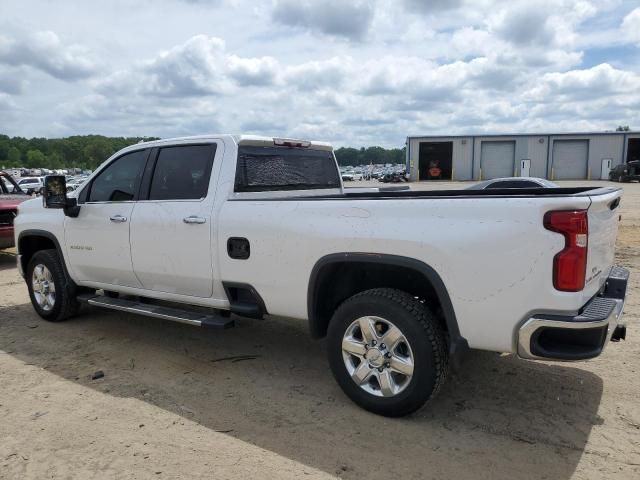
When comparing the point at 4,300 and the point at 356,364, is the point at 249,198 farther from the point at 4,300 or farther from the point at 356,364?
the point at 4,300

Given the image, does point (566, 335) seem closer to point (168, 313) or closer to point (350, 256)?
point (350, 256)

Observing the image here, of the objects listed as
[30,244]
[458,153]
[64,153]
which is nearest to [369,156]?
[64,153]

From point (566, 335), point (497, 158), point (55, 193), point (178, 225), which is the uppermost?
point (497, 158)

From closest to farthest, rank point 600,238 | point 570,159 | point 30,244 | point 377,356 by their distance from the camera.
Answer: point 600,238 → point 377,356 → point 30,244 → point 570,159

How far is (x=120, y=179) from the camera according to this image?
523cm

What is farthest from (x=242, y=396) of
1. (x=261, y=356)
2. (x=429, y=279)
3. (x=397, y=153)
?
(x=397, y=153)

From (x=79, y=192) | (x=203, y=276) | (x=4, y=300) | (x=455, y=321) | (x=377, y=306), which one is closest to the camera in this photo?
(x=455, y=321)

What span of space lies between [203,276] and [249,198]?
2.42 feet

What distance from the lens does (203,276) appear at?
4.41 metres

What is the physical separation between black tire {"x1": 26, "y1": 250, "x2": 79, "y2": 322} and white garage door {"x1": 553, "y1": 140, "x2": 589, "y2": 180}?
157 ft

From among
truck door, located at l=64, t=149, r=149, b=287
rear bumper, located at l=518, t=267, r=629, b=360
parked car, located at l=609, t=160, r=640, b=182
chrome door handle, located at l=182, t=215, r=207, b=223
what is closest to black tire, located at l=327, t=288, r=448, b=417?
rear bumper, located at l=518, t=267, r=629, b=360

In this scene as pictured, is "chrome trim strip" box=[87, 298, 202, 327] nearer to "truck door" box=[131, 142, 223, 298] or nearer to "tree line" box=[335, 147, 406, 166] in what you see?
"truck door" box=[131, 142, 223, 298]

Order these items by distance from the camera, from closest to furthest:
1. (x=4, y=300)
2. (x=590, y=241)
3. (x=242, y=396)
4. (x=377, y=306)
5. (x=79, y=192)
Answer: (x=590, y=241) → (x=377, y=306) → (x=242, y=396) → (x=79, y=192) → (x=4, y=300)

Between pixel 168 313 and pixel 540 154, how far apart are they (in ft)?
157
